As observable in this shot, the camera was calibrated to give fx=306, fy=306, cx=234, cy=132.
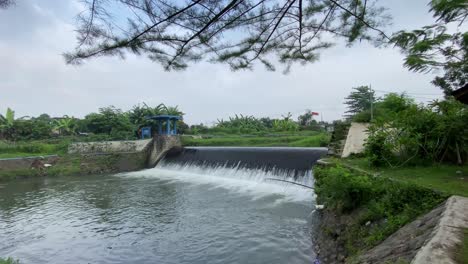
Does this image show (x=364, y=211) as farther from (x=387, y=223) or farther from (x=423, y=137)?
(x=423, y=137)

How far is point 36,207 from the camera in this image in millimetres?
7684

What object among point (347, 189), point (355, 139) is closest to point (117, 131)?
point (355, 139)

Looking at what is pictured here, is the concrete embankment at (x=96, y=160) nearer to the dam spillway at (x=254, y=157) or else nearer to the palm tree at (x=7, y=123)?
the dam spillway at (x=254, y=157)

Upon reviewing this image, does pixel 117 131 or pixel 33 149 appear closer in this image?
pixel 33 149

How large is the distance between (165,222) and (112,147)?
11195 mm

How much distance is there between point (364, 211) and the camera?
146 inches

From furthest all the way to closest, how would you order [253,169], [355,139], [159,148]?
1. [159,148]
2. [253,169]
3. [355,139]

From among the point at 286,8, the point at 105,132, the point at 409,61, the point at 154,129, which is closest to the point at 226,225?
the point at 286,8

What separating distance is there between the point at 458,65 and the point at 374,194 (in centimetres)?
489

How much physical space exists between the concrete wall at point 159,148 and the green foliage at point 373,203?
11630 mm

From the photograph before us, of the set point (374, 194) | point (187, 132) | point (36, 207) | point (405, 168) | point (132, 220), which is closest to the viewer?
point (374, 194)

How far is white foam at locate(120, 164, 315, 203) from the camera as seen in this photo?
7463 mm

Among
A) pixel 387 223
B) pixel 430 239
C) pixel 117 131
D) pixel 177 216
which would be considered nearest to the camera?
pixel 430 239

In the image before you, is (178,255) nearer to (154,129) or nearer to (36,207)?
(36,207)
